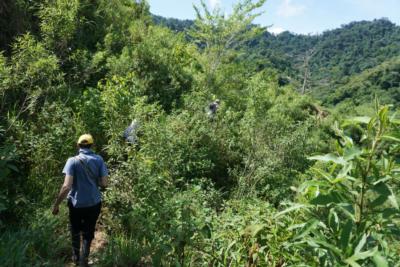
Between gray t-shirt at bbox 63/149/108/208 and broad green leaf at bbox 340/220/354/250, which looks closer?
broad green leaf at bbox 340/220/354/250

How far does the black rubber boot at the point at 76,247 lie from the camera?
13.8 feet

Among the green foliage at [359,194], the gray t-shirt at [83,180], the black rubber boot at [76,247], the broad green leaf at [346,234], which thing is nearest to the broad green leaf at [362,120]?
the green foliage at [359,194]

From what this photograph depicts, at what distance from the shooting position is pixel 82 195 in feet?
13.7

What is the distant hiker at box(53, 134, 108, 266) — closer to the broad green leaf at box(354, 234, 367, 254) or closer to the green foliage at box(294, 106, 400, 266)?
the green foliage at box(294, 106, 400, 266)

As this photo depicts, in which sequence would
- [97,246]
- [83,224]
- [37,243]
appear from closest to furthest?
[37,243], [83,224], [97,246]

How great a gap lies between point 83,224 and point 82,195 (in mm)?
368

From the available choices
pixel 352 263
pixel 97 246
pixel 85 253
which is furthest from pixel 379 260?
pixel 97 246

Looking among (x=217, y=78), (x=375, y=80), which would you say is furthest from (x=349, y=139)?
(x=375, y=80)

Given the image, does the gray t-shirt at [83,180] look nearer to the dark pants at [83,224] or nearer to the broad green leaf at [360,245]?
the dark pants at [83,224]

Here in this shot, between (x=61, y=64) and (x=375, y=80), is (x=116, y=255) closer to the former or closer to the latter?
(x=61, y=64)

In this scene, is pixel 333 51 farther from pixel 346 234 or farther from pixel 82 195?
pixel 346 234

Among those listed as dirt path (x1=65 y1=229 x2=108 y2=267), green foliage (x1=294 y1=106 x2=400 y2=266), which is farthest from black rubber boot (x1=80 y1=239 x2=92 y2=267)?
green foliage (x1=294 y1=106 x2=400 y2=266)

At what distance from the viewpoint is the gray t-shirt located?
4.16 meters

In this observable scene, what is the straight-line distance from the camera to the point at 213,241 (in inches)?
125
